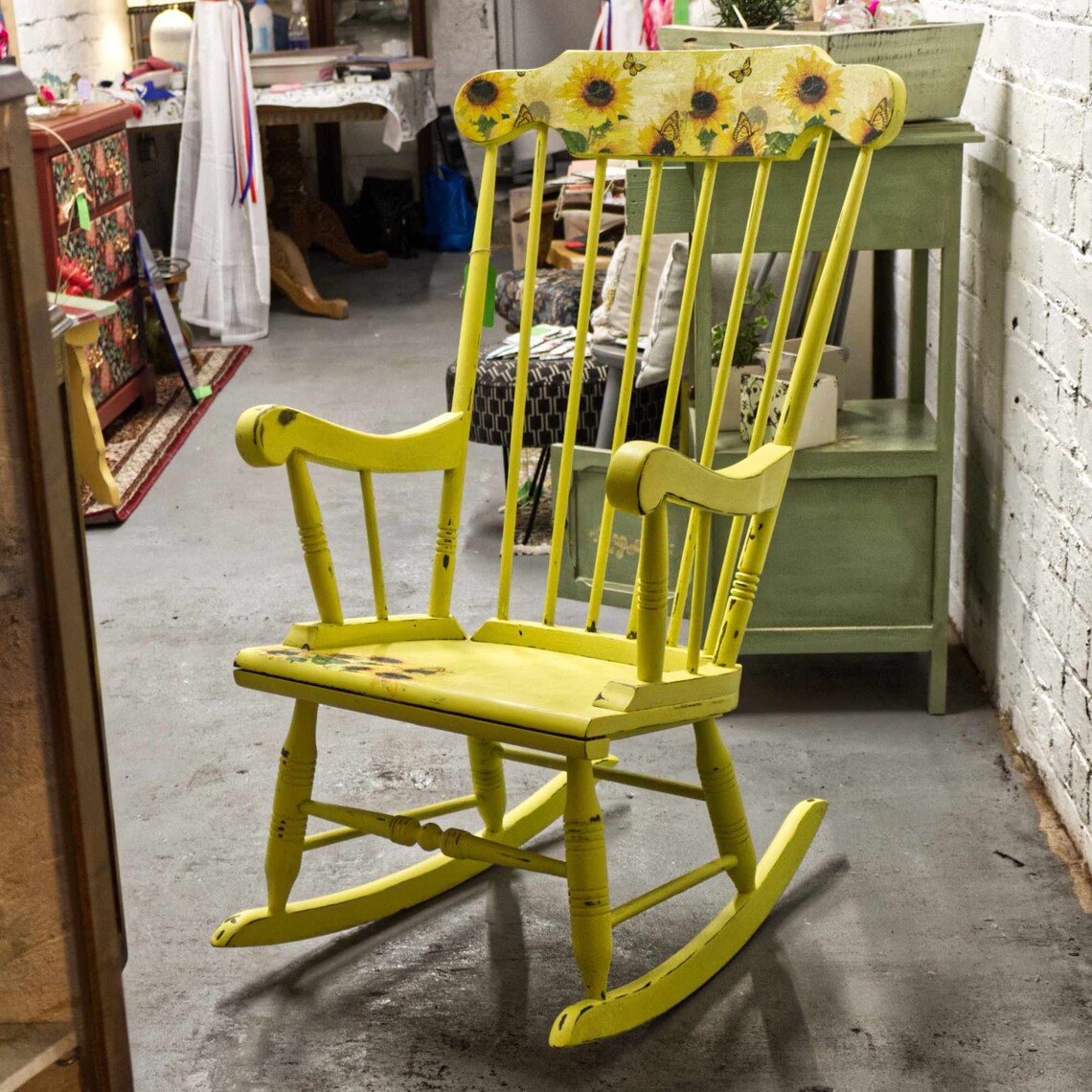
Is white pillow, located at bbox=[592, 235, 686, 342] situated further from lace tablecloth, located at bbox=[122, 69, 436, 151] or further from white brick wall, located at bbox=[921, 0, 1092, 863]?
lace tablecloth, located at bbox=[122, 69, 436, 151]

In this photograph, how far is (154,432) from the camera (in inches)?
176

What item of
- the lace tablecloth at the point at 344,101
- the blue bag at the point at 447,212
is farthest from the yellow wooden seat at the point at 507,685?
the blue bag at the point at 447,212

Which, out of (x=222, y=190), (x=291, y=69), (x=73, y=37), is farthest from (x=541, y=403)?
(x=291, y=69)

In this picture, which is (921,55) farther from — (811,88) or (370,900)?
(370,900)

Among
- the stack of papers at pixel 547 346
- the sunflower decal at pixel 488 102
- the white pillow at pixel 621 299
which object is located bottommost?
the stack of papers at pixel 547 346

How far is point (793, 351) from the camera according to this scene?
8.86 feet

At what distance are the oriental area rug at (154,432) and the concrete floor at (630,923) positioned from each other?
0.70 meters

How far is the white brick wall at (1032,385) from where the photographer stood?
2.09 meters

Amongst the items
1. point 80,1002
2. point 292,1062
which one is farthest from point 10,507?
point 292,1062

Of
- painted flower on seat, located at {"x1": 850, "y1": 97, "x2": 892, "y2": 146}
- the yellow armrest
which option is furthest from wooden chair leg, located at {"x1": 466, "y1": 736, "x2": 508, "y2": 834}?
painted flower on seat, located at {"x1": 850, "y1": 97, "x2": 892, "y2": 146}

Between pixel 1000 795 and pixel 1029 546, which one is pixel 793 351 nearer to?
pixel 1029 546

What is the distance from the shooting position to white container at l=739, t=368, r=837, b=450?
2516 millimetres

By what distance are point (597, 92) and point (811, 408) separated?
0.76m

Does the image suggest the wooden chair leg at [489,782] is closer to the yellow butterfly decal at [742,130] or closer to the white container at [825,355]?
the yellow butterfly decal at [742,130]
